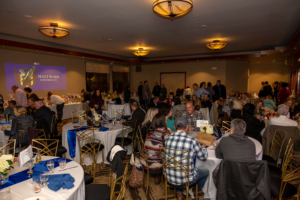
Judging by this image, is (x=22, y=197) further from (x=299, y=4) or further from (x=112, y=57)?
(x=112, y=57)

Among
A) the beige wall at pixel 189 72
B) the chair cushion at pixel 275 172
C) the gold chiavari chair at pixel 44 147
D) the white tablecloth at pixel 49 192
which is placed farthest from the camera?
the beige wall at pixel 189 72

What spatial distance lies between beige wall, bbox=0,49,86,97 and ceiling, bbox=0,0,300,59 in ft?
5.55

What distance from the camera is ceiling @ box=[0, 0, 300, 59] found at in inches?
159

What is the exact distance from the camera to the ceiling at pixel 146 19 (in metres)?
4.05

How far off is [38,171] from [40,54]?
829cm

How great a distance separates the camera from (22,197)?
1734 mm

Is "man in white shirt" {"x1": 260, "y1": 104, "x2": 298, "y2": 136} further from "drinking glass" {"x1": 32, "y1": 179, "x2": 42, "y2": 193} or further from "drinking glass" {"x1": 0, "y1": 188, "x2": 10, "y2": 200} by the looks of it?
"drinking glass" {"x1": 0, "y1": 188, "x2": 10, "y2": 200}

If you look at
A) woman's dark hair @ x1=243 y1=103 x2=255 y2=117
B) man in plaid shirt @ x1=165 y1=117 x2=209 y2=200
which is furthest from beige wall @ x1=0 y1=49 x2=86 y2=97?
woman's dark hair @ x1=243 y1=103 x2=255 y2=117

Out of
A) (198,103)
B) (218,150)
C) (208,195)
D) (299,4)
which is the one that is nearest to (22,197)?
(218,150)

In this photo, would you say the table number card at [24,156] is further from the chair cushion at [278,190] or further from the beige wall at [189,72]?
the beige wall at [189,72]

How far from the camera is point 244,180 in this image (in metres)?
2.03

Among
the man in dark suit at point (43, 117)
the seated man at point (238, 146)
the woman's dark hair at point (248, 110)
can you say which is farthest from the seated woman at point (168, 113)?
the man in dark suit at point (43, 117)

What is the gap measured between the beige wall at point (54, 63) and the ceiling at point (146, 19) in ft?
5.55

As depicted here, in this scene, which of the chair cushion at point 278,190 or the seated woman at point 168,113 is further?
the seated woman at point 168,113
